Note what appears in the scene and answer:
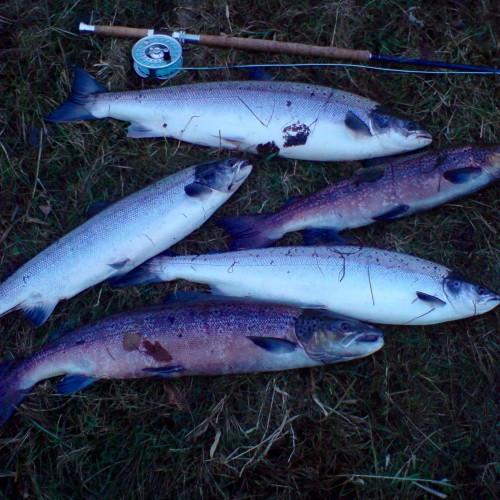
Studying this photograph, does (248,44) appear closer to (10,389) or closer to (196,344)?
(196,344)

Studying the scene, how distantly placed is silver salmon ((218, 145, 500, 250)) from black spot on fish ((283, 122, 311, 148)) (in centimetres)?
35

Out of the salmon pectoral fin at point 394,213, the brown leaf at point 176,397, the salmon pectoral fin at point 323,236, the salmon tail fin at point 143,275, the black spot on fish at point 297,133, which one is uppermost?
the black spot on fish at point 297,133

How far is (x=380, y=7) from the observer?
3.64 m

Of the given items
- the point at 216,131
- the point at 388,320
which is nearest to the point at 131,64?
the point at 216,131

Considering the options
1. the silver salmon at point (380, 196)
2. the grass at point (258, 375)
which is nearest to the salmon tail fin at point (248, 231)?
the silver salmon at point (380, 196)

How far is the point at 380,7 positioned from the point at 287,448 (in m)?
3.05

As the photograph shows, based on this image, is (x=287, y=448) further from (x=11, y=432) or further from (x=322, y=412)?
(x=11, y=432)

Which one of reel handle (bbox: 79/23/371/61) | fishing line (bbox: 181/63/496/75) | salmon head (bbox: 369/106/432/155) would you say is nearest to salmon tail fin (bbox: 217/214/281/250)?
salmon head (bbox: 369/106/432/155)

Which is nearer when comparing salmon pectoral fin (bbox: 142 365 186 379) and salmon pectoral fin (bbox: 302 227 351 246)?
salmon pectoral fin (bbox: 142 365 186 379)

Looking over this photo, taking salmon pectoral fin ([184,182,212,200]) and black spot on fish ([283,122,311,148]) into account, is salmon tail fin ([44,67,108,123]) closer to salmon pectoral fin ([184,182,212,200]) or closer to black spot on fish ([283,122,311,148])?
salmon pectoral fin ([184,182,212,200])

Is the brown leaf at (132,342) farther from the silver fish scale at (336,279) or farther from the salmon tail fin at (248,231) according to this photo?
the salmon tail fin at (248,231)

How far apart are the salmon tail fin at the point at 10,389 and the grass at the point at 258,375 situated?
101mm

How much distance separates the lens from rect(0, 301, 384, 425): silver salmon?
297cm

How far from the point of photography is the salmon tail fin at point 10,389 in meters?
3.11
